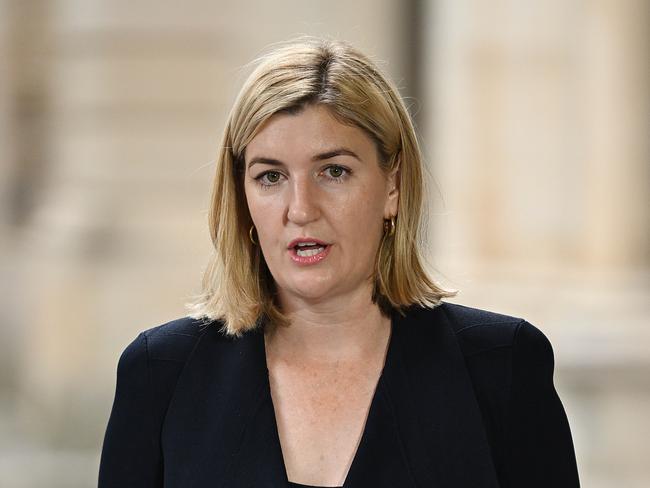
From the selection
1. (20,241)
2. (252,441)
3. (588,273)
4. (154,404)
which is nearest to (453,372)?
(252,441)

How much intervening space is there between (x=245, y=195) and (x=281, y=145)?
0.22 m

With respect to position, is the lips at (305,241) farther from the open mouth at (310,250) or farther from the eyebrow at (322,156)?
the eyebrow at (322,156)

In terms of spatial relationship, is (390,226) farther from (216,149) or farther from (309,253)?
(216,149)

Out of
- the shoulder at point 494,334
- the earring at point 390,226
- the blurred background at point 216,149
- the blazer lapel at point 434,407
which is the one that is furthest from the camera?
the blurred background at point 216,149

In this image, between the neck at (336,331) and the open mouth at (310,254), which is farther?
A: the neck at (336,331)

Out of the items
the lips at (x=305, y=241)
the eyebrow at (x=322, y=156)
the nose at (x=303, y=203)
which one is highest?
the eyebrow at (x=322, y=156)

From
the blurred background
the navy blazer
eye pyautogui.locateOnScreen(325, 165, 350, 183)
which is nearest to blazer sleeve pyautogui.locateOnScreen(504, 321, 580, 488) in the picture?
the navy blazer

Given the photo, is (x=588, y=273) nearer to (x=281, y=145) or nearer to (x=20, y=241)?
(x=20, y=241)

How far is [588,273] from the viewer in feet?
23.0

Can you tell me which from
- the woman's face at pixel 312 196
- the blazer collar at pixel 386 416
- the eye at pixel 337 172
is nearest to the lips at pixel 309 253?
the woman's face at pixel 312 196

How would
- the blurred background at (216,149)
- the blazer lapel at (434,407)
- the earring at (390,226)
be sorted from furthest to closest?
the blurred background at (216,149) < the earring at (390,226) < the blazer lapel at (434,407)

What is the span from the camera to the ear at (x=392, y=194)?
267 cm

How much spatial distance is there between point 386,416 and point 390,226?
43 cm

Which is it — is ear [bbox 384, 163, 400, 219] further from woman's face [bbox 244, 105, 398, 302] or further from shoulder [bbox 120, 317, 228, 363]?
shoulder [bbox 120, 317, 228, 363]
